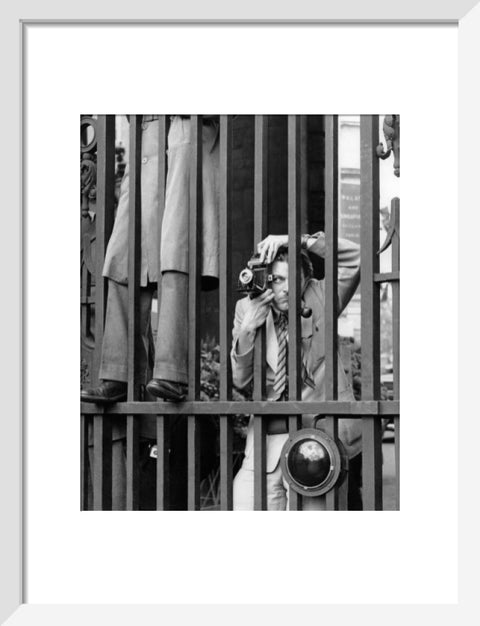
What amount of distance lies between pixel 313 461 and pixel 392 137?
142cm

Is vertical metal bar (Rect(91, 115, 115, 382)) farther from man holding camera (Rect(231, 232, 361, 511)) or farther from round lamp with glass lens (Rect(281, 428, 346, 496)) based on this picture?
round lamp with glass lens (Rect(281, 428, 346, 496))

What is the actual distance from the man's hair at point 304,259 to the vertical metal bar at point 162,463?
2.93 feet

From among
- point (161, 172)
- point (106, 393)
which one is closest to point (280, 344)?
point (106, 393)

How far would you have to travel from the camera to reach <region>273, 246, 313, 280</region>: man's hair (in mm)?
4988

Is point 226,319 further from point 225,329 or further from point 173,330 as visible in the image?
point 173,330

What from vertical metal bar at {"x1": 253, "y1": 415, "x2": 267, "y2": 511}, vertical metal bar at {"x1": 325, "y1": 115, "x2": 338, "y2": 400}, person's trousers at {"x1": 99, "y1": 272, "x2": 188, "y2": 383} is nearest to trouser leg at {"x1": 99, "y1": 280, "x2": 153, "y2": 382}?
person's trousers at {"x1": 99, "y1": 272, "x2": 188, "y2": 383}

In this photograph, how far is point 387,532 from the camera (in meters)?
4.65

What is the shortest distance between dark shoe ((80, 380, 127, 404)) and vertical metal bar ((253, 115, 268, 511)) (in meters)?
0.62

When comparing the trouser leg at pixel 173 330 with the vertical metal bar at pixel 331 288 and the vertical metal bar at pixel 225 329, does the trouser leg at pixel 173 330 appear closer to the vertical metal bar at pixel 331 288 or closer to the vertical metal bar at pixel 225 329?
the vertical metal bar at pixel 225 329

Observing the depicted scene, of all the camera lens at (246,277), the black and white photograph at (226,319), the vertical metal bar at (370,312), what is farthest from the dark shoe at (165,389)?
the vertical metal bar at (370,312)

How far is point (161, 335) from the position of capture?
485cm
